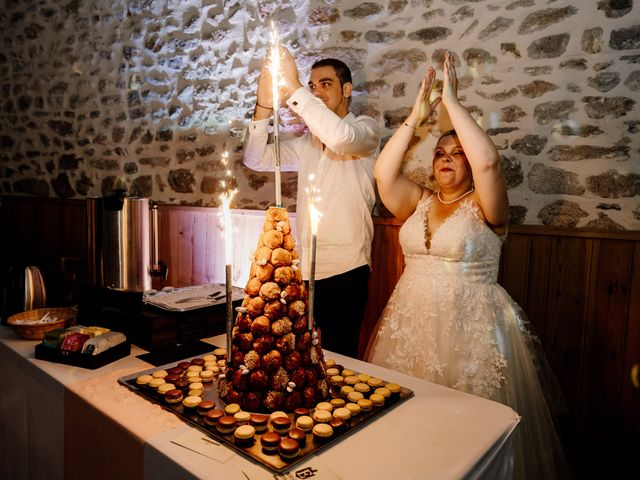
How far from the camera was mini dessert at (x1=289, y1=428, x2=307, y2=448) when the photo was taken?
3.46 feet

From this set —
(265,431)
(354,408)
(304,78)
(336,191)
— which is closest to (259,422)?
(265,431)

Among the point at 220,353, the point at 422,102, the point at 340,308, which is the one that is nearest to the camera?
the point at 220,353

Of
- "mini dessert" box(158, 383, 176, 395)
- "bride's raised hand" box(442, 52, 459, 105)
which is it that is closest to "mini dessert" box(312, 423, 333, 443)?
"mini dessert" box(158, 383, 176, 395)

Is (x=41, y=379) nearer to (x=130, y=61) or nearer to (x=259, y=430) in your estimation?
(x=259, y=430)

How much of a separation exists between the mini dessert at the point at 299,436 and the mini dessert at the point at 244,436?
91 millimetres

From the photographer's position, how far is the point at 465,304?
201cm

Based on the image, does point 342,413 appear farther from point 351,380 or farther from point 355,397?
point 351,380

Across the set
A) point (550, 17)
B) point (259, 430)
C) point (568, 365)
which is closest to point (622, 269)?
point (568, 365)

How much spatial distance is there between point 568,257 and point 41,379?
2442mm

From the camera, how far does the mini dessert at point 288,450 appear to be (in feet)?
3.27

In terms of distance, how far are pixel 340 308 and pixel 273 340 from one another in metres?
1.24

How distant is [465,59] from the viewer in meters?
2.68

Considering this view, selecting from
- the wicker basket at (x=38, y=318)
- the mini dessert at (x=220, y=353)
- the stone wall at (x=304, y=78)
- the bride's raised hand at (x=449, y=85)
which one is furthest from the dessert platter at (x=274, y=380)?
the stone wall at (x=304, y=78)

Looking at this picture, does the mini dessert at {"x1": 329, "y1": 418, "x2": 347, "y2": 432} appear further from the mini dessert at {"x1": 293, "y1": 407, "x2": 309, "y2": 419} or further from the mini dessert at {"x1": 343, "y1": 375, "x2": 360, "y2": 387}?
the mini dessert at {"x1": 343, "y1": 375, "x2": 360, "y2": 387}
